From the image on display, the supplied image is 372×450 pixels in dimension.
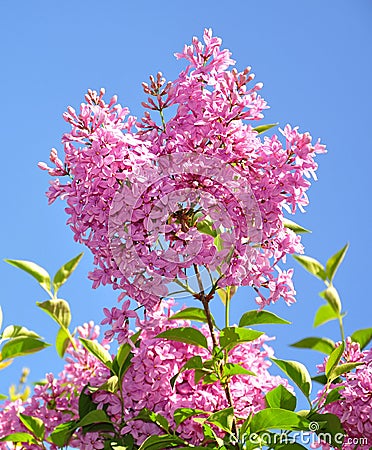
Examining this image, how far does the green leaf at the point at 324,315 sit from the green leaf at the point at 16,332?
76 cm

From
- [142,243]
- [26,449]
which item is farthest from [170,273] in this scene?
[26,449]

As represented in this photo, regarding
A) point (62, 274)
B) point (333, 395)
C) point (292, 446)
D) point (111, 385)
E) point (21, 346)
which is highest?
point (62, 274)

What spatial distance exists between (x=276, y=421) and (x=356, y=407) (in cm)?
24

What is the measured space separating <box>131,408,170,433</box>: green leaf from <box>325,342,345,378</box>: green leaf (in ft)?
1.25

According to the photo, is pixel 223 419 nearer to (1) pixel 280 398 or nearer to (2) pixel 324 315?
(1) pixel 280 398

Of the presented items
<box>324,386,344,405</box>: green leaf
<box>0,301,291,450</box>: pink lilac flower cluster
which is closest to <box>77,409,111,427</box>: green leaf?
<box>0,301,291,450</box>: pink lilac flower cluster

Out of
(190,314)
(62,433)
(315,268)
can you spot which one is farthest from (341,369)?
(62,433)

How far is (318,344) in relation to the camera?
5.63ft

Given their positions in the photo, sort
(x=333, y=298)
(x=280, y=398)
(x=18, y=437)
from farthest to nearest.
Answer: (x=333, y=298) → (x=18, y=437) → (x=280, y=398)

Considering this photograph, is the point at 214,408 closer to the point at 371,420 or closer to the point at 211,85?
the point at 371,420

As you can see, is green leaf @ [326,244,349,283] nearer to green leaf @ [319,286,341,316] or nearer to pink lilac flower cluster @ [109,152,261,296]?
green leaf @ [319,286,341,316]

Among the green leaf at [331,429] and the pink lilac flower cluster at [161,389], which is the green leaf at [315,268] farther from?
the green leaf at [331,429]

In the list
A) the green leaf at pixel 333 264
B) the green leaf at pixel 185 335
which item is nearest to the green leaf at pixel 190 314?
the green leaf at pixel 185 335

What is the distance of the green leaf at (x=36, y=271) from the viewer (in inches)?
66.9
